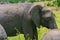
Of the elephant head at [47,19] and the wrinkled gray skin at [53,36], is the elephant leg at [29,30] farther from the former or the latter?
the wrinkled gray skin at [53,36]

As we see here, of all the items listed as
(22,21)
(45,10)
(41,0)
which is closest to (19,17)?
(22,21)

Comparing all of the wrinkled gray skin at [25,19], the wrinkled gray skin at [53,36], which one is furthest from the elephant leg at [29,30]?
the wrinkled gray skin at [53,36]

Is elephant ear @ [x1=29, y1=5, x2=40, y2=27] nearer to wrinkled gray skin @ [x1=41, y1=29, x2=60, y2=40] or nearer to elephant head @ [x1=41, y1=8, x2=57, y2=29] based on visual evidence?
elephant head @ [x1=41, y1=8, x2=57, y2=29]

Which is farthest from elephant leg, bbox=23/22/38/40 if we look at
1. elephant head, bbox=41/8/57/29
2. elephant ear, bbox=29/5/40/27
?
elephant head, bbox=41/8/57/29

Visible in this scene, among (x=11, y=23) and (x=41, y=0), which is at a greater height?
(x=11, y=23)

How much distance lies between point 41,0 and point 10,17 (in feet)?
27.2

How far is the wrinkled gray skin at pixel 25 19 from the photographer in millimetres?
7723

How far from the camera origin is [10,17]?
7867 millimetres

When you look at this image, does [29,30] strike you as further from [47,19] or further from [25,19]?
[47,19]

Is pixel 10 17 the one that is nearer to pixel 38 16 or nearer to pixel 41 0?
pixel 38 16

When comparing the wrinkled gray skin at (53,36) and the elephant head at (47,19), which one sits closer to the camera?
the wrinkled gray skin at (53,36)

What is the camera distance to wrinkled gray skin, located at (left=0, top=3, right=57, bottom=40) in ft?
25.3

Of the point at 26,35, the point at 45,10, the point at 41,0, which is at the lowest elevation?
the point at 41,0

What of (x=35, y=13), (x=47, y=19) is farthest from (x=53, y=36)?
(x=35, y=13)
